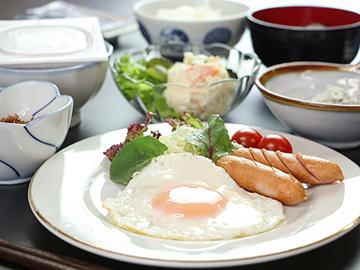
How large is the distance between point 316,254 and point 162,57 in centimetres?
110

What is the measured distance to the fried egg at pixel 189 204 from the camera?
1.48 meters

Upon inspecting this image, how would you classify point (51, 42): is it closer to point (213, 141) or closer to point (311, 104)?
point (213, 141)

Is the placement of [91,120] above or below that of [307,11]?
below

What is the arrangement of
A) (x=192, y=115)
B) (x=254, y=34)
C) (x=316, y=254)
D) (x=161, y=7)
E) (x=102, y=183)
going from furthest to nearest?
(x=161, y=7) → (x=254, y=34) → (x=192, y=115) → (x=102, y=183) → (x=316, y=254)

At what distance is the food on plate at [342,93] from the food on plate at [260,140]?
239 millimetres

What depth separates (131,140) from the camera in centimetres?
178

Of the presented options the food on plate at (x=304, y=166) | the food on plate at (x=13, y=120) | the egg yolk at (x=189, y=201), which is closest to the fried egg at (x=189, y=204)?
the egg yolk at (x=189, y=201)

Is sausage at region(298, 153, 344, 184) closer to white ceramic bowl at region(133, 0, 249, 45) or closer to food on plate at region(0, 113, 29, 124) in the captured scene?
food on plate at region(0, 113, 29, 124)

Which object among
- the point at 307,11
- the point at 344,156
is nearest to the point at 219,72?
the point at 344,156

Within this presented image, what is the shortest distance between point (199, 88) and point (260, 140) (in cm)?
26

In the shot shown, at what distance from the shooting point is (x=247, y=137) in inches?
74.3

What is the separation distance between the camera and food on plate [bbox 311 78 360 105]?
2.02m

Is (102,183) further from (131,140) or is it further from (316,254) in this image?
(316,254)

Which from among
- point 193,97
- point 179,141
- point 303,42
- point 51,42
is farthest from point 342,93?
point 51,42
